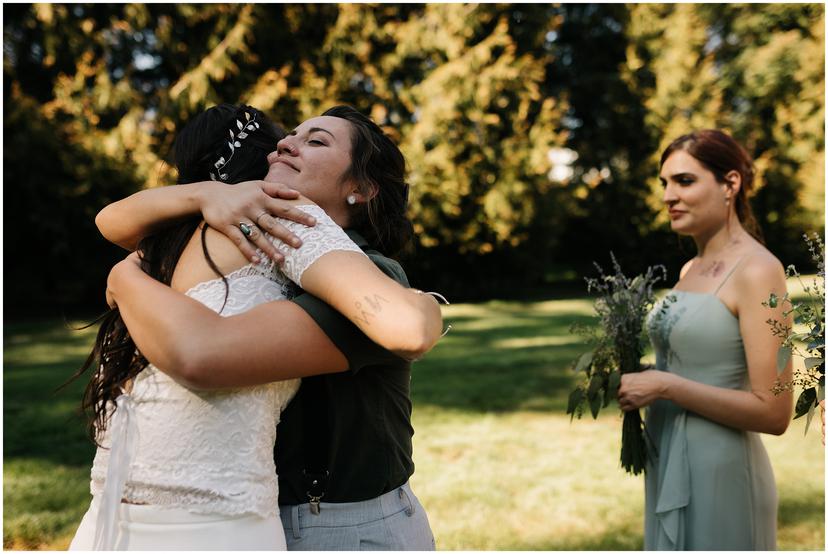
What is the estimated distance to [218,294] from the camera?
5.41ft

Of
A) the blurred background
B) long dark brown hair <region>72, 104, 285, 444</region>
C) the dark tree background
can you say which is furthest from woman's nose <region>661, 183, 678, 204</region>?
the dark tree background

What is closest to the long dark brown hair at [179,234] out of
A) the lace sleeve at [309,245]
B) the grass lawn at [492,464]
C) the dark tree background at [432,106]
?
the lace sleeve at [309,245]

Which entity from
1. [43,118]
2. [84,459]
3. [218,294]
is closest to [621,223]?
[43,118]

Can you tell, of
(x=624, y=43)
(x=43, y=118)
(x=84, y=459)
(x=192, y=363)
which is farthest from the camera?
(x=624, y=43)

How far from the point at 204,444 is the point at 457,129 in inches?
646

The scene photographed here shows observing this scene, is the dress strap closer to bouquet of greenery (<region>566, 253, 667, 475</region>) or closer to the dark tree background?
bouquet of greenery (<region>566, 253, 667, 475</region>)

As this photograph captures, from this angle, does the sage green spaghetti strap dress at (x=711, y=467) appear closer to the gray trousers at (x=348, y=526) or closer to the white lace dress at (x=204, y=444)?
the gray trousers at (x=348, y=526)

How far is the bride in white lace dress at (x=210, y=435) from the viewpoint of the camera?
1580 millimetres

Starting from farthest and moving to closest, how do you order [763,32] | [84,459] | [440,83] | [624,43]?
[624,43]
[763,32]
[440,83]
[84,459]

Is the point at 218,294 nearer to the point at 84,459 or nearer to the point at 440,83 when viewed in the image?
the point at 84,459

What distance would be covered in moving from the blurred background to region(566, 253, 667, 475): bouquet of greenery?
16.7ft

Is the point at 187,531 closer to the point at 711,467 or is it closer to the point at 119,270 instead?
the point at 119,270

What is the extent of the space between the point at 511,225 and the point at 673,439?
15.3 m

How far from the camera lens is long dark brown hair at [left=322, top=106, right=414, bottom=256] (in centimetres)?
206
